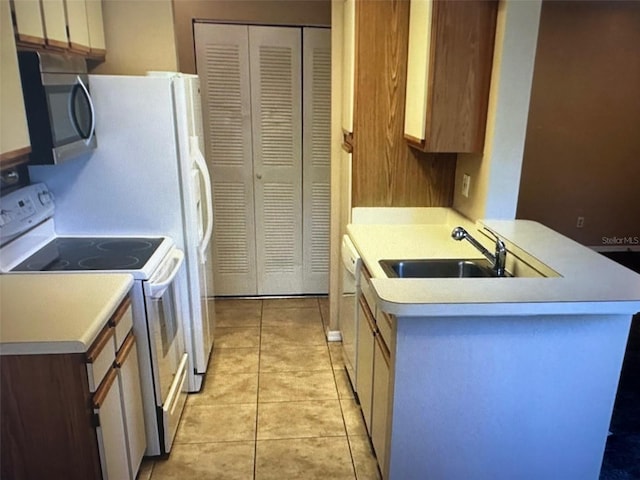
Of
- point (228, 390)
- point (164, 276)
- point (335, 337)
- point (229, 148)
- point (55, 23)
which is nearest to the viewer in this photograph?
point (55, 23)

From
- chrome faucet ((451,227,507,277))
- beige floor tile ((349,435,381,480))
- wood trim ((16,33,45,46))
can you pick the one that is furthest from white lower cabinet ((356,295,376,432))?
wood trim ((16,33,45,46))

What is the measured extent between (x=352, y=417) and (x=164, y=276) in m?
1.21

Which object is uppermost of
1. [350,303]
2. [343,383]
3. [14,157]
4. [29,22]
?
[29,22]

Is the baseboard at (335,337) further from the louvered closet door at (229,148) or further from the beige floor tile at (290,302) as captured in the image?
the louvered closet door at (229,148)

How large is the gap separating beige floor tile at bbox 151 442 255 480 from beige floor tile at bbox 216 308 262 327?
131cm

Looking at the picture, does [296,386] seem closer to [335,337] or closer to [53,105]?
[335,337]

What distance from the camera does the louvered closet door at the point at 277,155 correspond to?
347 centimetres

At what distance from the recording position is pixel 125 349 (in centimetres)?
189

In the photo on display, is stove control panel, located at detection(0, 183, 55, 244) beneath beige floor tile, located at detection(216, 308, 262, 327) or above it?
above

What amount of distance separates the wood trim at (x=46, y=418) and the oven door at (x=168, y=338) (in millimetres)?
544

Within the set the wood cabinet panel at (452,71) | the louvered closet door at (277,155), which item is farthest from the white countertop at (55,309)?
the louvered closet door at (277,155)

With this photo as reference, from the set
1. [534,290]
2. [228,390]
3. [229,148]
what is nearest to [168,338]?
[228,390]

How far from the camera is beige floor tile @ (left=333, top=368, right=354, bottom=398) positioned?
8.99 feet

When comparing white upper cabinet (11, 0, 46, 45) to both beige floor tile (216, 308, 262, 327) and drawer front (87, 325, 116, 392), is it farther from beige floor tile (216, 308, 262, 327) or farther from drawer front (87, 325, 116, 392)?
beige floor tile (216, 308, 262, 327)
